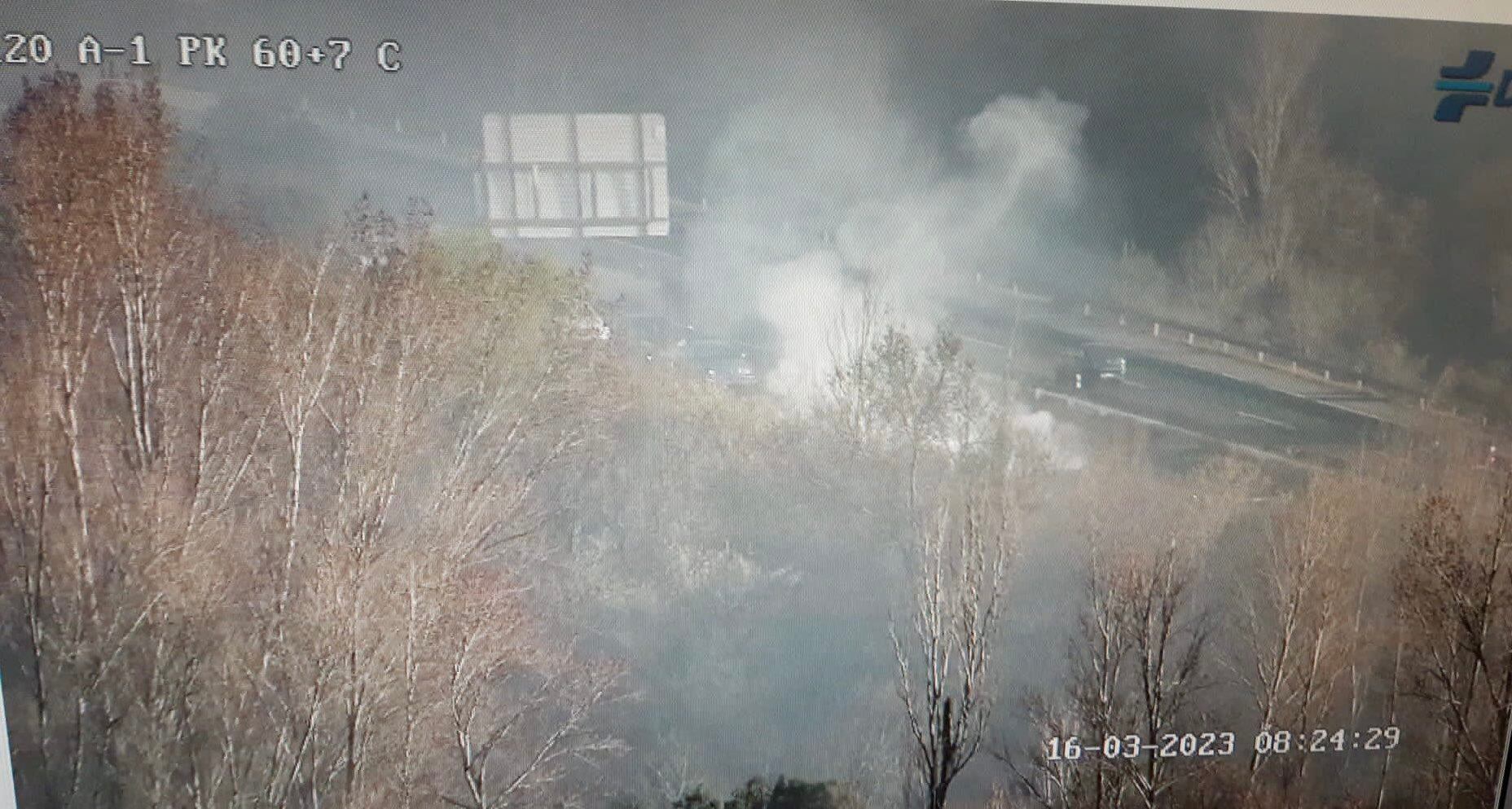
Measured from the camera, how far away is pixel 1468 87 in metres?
2.04

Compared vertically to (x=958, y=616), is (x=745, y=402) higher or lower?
higher

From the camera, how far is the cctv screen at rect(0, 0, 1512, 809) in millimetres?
1775

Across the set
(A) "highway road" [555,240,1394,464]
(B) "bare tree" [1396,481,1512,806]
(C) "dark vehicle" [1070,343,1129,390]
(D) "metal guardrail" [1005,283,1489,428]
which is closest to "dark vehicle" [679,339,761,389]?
(A) "highway road" [555,240,1394,464]

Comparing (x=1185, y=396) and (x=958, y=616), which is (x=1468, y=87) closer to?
(x=1185, y=396)

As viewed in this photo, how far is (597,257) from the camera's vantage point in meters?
1.87

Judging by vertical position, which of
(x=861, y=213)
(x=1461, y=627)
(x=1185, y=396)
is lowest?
(x=1461, y=627)

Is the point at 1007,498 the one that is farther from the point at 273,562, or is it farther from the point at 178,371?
the point at 178,371

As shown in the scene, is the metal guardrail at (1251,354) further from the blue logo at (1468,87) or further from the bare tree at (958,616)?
the blue logo at (1468,87)

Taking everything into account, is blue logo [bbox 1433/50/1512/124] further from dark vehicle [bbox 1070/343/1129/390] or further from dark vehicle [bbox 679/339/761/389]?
dark vehicle [bbox 679/339/761/389]

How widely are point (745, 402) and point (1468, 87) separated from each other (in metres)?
1.76

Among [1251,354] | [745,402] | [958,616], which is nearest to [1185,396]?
[1251,354]

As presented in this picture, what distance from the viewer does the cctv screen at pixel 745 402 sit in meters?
1.78

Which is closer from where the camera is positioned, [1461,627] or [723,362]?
[723,362]

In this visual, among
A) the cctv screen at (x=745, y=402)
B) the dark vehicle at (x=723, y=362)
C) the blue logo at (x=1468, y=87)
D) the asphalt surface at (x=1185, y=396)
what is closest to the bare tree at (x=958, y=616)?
the cctv screen at (x=745, y=402)
